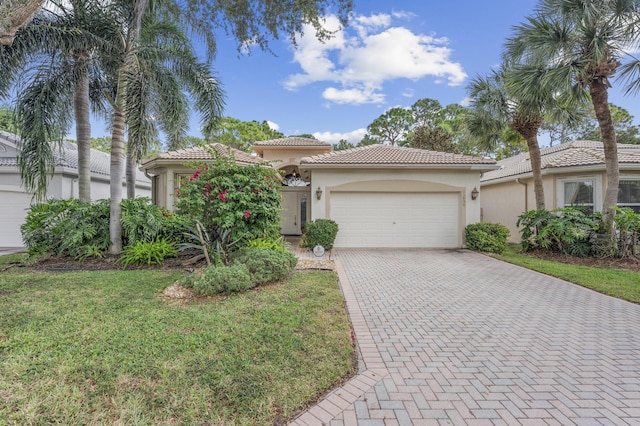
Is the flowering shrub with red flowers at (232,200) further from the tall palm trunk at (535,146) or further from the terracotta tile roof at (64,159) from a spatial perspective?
the tall palm trunk at (535,146)

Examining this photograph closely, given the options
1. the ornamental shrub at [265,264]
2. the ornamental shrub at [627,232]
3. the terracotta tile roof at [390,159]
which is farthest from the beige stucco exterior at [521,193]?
the ornamental shrub at [265,264]

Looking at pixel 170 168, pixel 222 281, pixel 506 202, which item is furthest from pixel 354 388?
pixel 506 202

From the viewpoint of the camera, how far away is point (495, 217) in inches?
631

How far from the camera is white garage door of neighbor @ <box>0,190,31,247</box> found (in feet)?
40.1

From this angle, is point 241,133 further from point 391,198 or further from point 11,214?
point 391,198

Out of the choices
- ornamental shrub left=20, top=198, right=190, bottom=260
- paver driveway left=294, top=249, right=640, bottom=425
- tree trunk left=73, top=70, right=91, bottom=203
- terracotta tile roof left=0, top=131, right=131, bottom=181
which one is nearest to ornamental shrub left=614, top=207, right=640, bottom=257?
paver driveway left=294, top=249, right=640, bottom=425

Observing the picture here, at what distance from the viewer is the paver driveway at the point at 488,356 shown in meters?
2.58

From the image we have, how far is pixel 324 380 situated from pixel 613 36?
507 inches

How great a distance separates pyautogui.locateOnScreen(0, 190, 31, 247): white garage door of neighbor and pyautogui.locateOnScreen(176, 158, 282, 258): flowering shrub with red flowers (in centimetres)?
1042

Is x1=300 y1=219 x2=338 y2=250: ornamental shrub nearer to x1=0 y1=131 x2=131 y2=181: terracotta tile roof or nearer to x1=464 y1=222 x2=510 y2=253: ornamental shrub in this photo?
x1=464 y1=222 x2=510 y2=253: ornamental shrub

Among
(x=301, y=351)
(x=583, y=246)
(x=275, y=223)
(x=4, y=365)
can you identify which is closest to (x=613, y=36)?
(x=583, y=246)

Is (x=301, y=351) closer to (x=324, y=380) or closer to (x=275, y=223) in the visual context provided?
(x=324, y=380)

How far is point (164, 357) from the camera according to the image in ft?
10.4

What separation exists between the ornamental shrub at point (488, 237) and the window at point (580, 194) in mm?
3665
